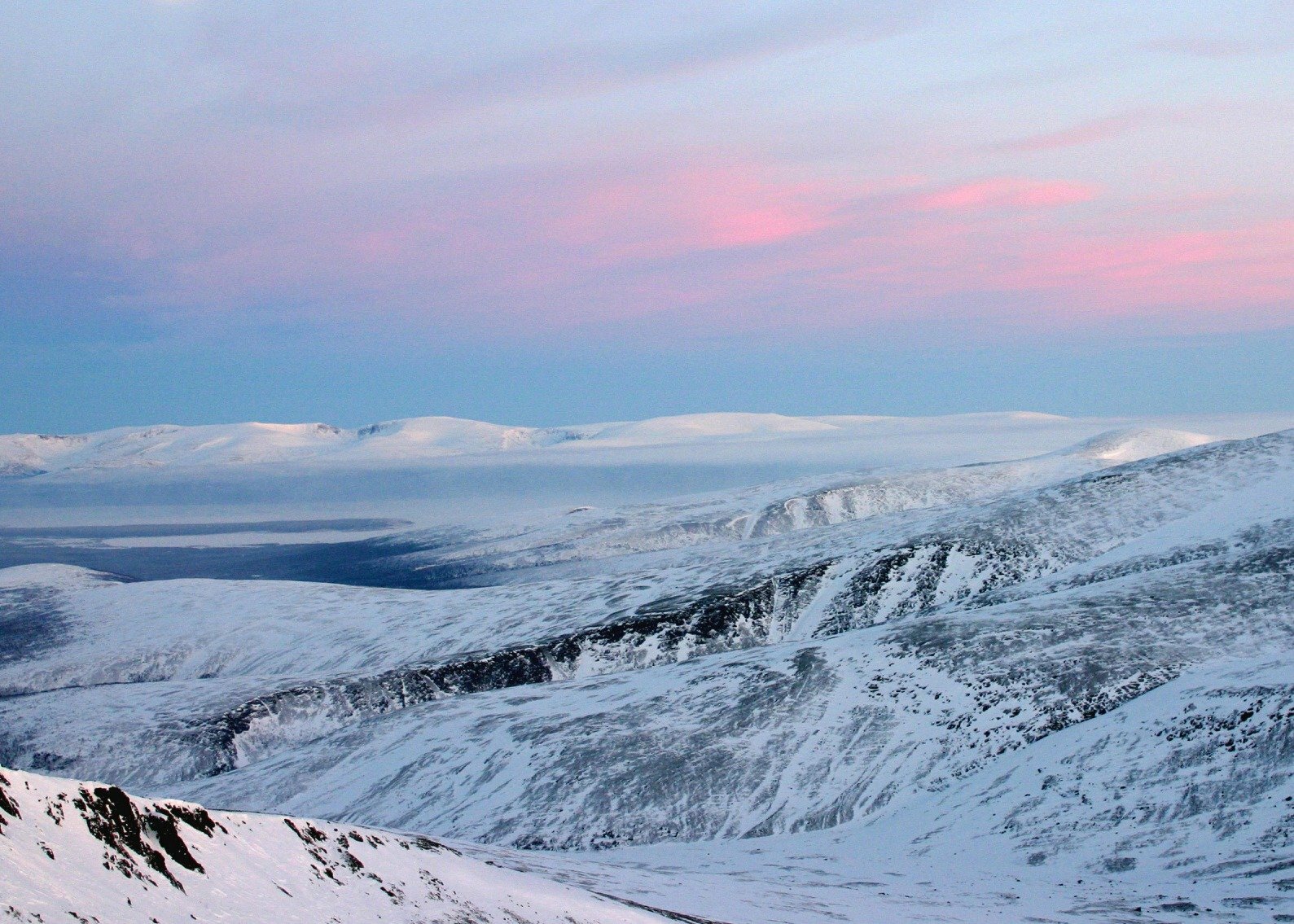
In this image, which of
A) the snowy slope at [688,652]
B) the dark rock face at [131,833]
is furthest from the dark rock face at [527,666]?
the dark rock face at [131,833]

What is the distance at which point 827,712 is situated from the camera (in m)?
50.8

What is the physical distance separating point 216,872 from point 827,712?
3470 centimetres

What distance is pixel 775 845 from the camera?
40.6m

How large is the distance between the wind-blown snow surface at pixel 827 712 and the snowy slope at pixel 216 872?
6.70 metres

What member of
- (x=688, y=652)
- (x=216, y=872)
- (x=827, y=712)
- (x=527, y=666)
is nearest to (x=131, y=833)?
(x=216, y=872)

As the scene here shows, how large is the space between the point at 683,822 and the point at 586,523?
146 m

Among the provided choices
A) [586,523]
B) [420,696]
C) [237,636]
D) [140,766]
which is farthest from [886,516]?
[586,523]

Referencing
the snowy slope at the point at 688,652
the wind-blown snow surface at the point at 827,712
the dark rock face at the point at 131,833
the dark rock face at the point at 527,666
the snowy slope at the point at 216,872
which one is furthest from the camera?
the dark rock face at the point at 527,666

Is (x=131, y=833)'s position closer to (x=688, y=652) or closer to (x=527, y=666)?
(x=527, y=666)

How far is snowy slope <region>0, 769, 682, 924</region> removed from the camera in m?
17.8

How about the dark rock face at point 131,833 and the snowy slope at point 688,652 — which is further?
the snowy slope at point 688,652

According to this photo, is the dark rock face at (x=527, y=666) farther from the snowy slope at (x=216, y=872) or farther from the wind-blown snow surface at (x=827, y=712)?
the snowy slope at (x=216, y=872)

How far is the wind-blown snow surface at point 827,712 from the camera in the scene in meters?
34.6

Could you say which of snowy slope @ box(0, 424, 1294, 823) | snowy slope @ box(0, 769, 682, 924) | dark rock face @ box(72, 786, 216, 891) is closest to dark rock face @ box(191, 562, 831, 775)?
snowy slope @ box(0, 424, 1294, 823)
